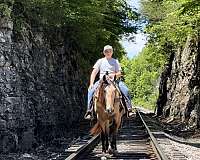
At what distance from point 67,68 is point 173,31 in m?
6.28

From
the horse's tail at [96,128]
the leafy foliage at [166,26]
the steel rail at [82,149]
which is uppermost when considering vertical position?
the leafy foliage at [166,26]

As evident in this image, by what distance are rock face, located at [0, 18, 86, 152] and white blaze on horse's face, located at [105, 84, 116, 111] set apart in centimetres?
523

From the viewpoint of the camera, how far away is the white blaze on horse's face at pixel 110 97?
1109 cm

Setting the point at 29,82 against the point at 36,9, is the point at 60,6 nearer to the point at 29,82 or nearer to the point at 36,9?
the point at 36,9

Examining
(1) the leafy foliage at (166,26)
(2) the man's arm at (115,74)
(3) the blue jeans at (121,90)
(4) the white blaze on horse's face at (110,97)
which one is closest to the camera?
(4) the white blaze on horse's face at (110,97)

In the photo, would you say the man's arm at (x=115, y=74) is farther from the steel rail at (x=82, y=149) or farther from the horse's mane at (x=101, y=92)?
the steel rail at (x=82, y=149)

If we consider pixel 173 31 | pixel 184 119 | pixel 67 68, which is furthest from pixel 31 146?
pixel 184 119

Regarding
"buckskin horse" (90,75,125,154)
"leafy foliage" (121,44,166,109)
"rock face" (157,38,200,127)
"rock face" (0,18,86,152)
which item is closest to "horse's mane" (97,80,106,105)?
"buckskin horse" (90,75,125,154)

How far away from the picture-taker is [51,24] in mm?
20828

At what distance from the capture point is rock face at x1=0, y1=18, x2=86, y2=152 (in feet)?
51.6

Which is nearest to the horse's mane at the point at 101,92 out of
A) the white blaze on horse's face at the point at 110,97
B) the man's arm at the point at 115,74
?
the white blaze on horse's face at the point at 110,97

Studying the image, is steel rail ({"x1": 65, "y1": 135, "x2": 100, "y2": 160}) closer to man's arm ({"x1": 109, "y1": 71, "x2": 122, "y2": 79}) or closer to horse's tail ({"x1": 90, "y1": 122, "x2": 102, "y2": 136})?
horse's tail ({"x1": 90, "y1": 122, "x2": 102, "y2": 136})

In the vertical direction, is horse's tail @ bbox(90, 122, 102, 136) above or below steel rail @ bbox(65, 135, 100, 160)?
above

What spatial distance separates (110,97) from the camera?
36.6 feet
